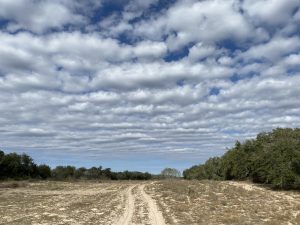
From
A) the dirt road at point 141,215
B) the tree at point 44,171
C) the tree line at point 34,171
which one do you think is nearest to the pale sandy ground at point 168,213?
the dirt road at point 141,215

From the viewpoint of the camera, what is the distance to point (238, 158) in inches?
2365

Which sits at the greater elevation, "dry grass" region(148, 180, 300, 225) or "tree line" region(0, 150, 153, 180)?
"tree line" region(0, 150, 153, 180)

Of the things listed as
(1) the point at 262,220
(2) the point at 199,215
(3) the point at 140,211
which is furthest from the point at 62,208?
(1) the point at 262,220

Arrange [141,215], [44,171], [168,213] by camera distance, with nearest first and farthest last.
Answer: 1. [141,215]
2. [168,213]
3. [44,171]

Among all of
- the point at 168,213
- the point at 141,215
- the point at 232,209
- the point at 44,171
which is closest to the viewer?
the point at 141,215

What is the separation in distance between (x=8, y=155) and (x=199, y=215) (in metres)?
82.3

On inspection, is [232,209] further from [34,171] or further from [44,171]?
[44,171]

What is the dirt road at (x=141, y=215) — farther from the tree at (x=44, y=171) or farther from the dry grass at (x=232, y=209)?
the tree at (x=44, y=171)

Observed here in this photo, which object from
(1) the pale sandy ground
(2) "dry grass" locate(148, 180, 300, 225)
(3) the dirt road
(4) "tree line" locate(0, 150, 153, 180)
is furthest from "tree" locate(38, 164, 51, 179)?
(3) the dirt road

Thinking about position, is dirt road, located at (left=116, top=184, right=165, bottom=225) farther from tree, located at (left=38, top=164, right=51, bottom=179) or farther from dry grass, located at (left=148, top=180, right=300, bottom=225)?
tree, located at (left=38, top=164, right=51, bottom=179)

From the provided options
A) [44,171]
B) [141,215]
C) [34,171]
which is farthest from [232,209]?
[44,171]

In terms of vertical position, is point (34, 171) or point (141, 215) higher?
point (34, 171)

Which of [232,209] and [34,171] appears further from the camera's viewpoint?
[34,171]

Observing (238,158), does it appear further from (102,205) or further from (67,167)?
(67,167)
